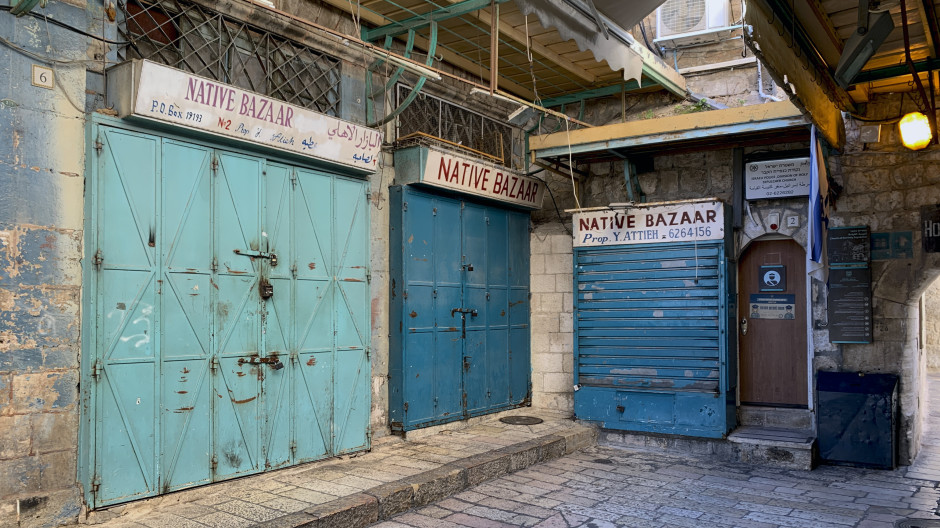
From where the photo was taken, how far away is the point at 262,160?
6.28 m

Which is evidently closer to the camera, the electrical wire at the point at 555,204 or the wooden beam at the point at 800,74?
the wooden beam at the point at 800,74

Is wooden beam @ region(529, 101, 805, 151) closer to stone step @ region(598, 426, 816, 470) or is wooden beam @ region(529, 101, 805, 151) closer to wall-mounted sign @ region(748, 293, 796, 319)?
wall-mounted sign @ region(748, 293, 796, 319)

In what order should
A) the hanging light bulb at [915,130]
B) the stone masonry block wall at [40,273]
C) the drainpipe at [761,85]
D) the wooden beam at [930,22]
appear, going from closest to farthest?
the stone masonry block wall at [40,273]
the wooden beam at [930,22]
the hanging light bulb at [915,130]
the drainpipe at [761,85]

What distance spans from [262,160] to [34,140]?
188cm

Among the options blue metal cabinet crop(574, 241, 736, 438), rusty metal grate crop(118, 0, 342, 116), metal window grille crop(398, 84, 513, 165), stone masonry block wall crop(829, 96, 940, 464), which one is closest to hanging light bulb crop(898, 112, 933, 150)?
stone masonry block wall crop(829, 96, 940, 464)

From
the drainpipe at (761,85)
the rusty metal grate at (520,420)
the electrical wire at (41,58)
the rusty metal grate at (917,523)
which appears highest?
the drainpipe at (761,85)

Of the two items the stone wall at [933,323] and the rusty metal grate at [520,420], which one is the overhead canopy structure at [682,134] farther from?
the stone wall at [933,323]

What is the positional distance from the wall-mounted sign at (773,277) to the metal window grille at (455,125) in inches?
153

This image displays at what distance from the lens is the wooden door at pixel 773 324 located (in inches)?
344

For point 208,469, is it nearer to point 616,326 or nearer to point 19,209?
point 19,209

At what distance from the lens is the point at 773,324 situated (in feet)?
29.3

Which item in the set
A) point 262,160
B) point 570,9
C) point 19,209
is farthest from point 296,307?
point 570,9

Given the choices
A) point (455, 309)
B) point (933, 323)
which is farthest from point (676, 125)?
point (933, 323)

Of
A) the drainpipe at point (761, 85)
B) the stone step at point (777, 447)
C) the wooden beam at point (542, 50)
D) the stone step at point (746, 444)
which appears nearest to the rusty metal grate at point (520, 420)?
the stone step at point (746, 444)
